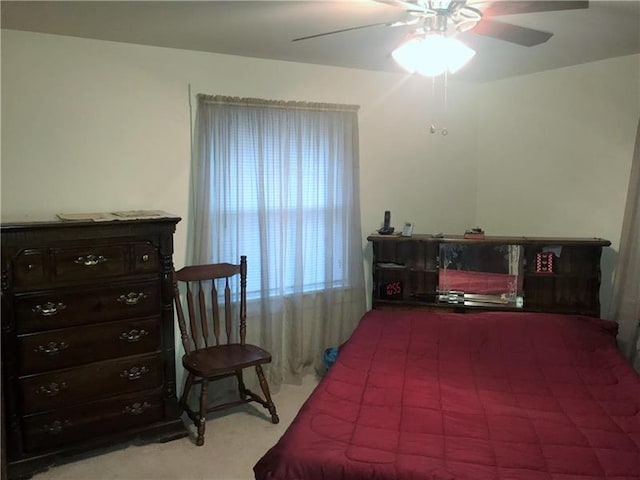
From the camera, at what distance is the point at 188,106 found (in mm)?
3143

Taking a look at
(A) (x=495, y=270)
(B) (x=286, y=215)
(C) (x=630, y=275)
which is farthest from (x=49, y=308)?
(C) (x=630, y=275)

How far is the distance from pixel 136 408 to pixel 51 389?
1.52 feet

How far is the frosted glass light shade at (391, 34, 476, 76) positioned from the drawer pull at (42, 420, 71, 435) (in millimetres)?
2441

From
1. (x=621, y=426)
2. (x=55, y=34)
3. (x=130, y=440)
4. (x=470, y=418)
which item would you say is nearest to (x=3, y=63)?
(x=55, y=34)

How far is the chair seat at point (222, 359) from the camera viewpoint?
111 inches

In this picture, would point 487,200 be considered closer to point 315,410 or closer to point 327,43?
point 327,43

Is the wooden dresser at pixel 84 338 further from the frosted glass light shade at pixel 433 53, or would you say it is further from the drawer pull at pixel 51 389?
the frosted glass light shade at pixel 433 53

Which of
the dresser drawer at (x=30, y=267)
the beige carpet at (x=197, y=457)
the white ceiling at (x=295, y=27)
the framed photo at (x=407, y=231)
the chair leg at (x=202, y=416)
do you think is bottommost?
the beige carpet at (x=197, y=457)

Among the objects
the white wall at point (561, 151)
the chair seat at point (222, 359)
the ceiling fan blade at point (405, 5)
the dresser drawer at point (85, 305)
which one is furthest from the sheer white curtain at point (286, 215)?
the ceiling fan blade at point (405, 5)

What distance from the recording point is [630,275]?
10.7ft

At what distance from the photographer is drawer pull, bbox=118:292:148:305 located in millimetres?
2660

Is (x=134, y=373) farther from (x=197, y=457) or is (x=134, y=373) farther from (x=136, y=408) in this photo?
(x=197, y=457)

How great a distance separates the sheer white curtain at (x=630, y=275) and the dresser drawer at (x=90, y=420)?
9.96ft

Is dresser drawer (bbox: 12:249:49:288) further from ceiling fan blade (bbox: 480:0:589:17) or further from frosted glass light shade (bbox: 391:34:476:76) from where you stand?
ceiling fan blade (bbox: 480:0:589:17)
